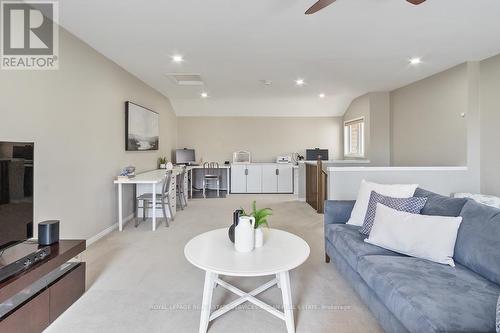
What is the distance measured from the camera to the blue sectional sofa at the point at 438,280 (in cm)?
124

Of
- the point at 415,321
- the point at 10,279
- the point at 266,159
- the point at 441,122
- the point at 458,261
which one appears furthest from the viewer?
the point at 266,159

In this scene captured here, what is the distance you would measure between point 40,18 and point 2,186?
1827mm

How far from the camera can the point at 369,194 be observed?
2.60 m

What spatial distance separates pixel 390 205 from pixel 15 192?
107 inches

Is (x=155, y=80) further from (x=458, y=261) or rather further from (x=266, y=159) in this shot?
(x=458, y=261)

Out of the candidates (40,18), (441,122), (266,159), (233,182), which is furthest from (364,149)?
(40,18)

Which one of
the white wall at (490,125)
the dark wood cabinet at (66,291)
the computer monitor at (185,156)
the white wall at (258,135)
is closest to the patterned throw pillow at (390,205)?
the dark wood cabinet at (66,291)

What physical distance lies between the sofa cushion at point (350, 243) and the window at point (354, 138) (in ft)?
14.4

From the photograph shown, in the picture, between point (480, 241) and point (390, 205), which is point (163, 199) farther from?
point (480, 241)

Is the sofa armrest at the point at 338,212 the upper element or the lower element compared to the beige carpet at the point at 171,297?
upper

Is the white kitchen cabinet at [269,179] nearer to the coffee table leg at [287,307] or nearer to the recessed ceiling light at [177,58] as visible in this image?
the recessed ceiling light at [177,58]

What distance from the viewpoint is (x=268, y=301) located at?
2.10m

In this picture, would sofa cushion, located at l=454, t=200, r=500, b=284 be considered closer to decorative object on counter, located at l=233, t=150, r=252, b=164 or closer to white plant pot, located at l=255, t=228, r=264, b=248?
white plant pot, located at l=255, t=228, r=264, b=248

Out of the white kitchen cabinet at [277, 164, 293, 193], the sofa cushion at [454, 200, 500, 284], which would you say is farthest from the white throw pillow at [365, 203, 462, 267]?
the white kitchen cabinet at [277, 164, 293, 193]
